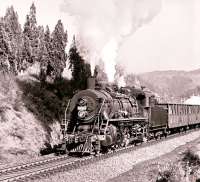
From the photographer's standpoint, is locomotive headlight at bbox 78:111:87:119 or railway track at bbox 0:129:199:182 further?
locomotive headlight at bbox 78:111:87:119

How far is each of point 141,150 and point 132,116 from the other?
2388mm

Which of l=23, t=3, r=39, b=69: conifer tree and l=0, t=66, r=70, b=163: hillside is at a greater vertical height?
l=23, t=3, r=39, b=69: conifer tree

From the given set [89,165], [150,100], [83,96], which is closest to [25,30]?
[150,100]

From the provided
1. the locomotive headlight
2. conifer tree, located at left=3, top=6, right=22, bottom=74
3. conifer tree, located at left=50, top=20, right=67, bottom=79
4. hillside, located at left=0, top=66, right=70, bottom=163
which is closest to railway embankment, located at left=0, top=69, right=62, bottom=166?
hillside, located at left=0, top=66, right=70, bottom=163

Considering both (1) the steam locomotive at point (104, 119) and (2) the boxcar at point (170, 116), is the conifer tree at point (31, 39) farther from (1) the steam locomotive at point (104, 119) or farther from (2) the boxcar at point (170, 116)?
(1) the steam locomotive at point (104, 119)

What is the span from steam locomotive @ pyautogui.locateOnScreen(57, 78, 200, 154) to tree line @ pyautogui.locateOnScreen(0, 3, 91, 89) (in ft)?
68.0

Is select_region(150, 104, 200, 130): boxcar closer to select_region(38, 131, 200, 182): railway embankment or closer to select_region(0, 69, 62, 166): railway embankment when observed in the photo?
select_region(38, 131, 200, 182): railway embankment

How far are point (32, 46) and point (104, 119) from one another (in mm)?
40456

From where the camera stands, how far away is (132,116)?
73.6ft

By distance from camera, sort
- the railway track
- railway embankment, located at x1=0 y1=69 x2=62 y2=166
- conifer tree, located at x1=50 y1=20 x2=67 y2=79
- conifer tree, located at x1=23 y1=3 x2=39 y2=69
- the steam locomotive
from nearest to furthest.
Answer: the railway track
the steam locomotive
railway embankment, located at x1=0 y1=69 x2=62 y2=166
conifer tree, located at x1=50 y1=20 x2=67 y2=79
conifer tree, located at x1=23 y1=3 x2=39 y2=69

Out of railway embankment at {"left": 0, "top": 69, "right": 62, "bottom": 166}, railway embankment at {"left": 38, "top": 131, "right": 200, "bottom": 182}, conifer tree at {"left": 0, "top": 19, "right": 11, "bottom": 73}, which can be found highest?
conifer tree at {"left": 0, "top": 19, "right": 11, "bottom": 73}

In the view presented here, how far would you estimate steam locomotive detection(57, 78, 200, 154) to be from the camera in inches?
737

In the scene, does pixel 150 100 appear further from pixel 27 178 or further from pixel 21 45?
pixel 21 45

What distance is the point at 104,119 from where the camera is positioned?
1902cm
